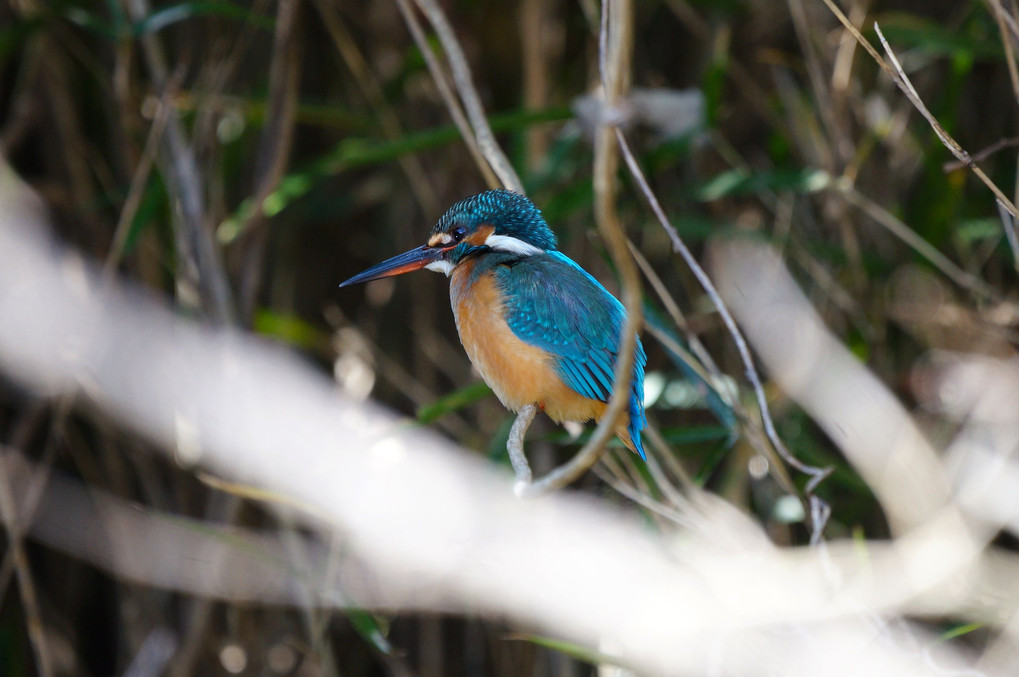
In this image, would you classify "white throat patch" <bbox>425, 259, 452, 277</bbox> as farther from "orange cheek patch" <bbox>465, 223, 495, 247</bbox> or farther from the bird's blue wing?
the bird's blue wing

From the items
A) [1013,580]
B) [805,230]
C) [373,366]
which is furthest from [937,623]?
[373,366]

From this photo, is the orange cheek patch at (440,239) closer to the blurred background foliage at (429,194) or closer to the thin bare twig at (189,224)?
the blurred background foliage at (429,194)

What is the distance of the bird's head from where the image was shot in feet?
4.92

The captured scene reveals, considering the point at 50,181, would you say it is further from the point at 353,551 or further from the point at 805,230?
the point at 805,230

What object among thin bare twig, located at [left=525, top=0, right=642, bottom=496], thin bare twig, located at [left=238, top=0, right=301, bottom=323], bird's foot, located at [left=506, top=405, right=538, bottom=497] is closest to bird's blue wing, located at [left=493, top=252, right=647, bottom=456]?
bird's foot, located at [left=506, top=405, right=538, bottom=497]

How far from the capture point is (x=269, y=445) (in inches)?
82.4

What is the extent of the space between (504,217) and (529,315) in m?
0.17

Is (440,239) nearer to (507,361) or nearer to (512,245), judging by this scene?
(512,245)

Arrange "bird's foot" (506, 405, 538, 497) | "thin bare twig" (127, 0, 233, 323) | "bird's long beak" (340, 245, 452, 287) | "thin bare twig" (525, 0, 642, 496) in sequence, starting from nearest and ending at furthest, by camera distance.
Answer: "thin bare twig" (525, 0, 642, 496) < "bird's foot" (506, 405, 538, 497) < "bird's long beak" (340, 245, 452, 287) < "thin bare twig" (127, 0, 233, 323)

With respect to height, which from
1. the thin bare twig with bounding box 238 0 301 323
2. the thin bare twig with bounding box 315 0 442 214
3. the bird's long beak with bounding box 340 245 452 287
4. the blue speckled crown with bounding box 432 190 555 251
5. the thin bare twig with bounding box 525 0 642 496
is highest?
the thin bare twig with bounding box 315 0 442 214

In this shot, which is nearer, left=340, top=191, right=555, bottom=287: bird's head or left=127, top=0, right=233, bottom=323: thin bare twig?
left=340, top=191, right=555, bottom=287: bird's head

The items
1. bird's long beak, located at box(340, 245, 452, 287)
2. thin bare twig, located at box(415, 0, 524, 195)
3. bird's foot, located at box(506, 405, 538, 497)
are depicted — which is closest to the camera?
bird's foot, located at box(506, 405, 538, 497)

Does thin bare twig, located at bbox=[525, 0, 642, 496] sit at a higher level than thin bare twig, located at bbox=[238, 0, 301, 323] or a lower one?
lower

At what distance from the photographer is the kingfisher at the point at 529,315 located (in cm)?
145
